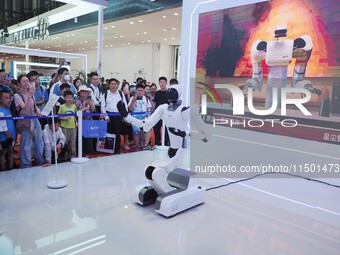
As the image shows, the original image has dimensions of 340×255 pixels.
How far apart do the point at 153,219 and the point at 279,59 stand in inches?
140

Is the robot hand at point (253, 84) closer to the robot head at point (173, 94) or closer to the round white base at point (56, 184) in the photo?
the robot head at point (173, 94)

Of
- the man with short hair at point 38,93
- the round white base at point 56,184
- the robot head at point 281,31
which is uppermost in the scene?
the robot head at point 281,31

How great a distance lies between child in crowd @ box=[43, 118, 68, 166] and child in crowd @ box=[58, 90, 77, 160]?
170mm

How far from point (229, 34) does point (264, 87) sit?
1392mm

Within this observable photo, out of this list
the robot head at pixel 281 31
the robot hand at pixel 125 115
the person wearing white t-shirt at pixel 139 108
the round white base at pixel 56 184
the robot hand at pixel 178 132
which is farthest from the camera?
the person wearing white t-shirt at pixel 139 108

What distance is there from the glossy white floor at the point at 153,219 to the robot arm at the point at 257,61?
193 centimetres

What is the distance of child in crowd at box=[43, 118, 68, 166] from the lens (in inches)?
179

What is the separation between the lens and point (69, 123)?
16.3 feet

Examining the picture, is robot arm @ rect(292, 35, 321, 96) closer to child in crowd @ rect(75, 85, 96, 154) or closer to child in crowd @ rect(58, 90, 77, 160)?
child in crowd @ rect(75, 85, 96, 154)

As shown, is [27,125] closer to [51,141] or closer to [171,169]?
[51,141]

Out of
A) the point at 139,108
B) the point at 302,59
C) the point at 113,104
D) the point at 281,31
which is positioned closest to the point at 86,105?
the point at 113,104

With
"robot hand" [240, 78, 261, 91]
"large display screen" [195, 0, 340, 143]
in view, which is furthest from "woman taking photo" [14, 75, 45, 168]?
"robot hand" [240, 78, 261, 91]

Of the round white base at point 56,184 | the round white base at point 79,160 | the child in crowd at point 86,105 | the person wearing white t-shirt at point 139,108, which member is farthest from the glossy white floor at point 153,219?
the person wearing white t-shirt at point 139,108

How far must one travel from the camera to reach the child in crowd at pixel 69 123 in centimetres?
491
